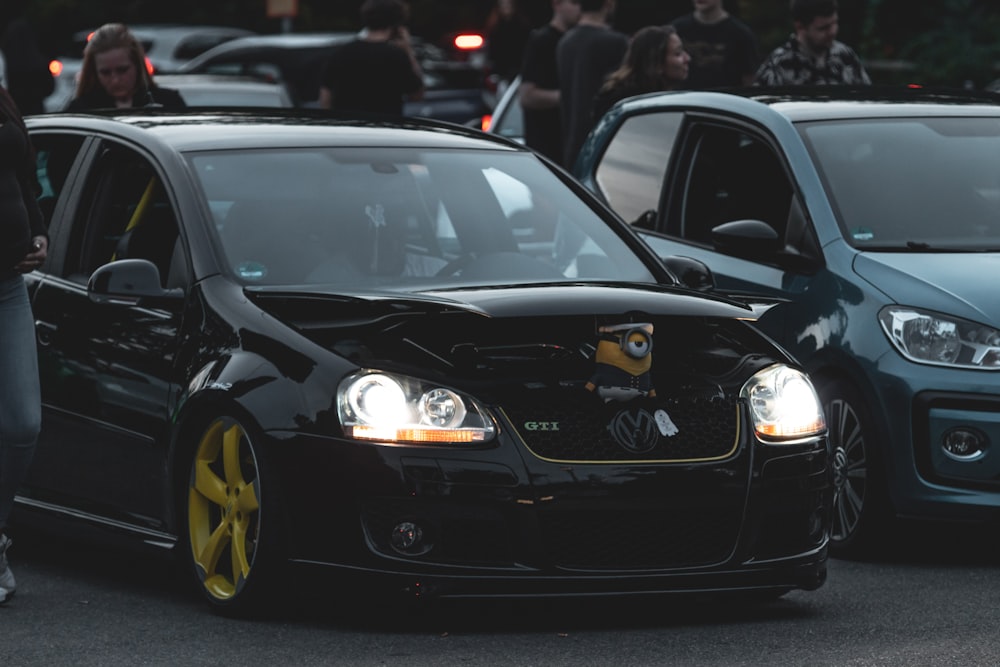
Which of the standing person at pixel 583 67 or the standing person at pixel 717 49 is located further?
the standing person at pixel 717 49

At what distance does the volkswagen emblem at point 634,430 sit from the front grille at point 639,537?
179 millimetres

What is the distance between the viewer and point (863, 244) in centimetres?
822

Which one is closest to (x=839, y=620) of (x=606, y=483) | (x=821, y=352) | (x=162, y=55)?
(x=606, y=483)

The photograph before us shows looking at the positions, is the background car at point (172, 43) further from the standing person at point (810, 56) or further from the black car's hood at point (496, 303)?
the black car's hood at point (496, 303)

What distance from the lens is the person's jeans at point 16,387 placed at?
22.1 ft

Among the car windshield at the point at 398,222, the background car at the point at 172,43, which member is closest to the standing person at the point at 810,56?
the car windshield at the point at 398,222

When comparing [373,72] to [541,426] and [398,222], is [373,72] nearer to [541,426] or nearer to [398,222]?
[398,222]

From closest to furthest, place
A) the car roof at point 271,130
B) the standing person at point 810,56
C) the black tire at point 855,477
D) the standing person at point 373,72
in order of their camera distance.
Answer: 1. the car roof at point 271,130
2. the black tire at point 855,477
3. the standing person at point 810,56
4. the standing person at point 373,72

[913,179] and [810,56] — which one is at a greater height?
[913,179]

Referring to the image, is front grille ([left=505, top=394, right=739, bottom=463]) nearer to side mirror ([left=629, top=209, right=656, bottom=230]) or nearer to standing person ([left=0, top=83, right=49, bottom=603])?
standing person ([left=0, top=83, right=49, bottom=603])

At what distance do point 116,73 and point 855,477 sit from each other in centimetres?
439

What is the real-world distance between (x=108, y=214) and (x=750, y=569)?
2606 mm

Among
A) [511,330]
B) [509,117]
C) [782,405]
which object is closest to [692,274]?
[782,405]

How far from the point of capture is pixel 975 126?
908 cm
